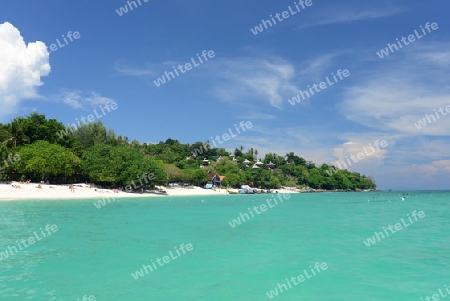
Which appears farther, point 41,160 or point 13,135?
point 13,135

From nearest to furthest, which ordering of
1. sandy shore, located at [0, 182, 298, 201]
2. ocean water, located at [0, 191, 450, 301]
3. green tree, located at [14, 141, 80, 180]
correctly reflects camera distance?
ocean water, located at [0, 191, 450, 301], sandy shore, located at [0, 182, 298, 201], green tree, located at [14, 141, 80, 180]

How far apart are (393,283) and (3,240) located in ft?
54.4

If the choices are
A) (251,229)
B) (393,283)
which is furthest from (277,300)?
(251,229)

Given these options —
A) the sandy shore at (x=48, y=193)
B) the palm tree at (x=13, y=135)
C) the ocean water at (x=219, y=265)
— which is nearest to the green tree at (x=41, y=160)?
the sandy shore at (x=48, y=193)

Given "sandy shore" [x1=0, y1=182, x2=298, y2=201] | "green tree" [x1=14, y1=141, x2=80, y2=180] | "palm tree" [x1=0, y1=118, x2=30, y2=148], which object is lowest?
"sandy shore" [x1=0, y1=182, x2=298, y2=201]

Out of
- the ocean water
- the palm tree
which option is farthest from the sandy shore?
the ocean water

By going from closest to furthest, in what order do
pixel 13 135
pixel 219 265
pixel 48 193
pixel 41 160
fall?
1. pixel 219 265
2. pixel 48 193
3. pixel 41 160
4. pixel 13 135

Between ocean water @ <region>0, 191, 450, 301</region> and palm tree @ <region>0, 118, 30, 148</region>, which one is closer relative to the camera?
ocean water @ <region>0, 191, 450, 301</region>

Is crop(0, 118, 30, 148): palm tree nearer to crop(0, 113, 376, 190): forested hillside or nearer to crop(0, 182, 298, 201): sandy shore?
crop(0, 113, 376, 190): forested hillside

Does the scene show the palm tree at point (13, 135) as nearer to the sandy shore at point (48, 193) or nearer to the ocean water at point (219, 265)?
the sandy shore at point (48, 193)

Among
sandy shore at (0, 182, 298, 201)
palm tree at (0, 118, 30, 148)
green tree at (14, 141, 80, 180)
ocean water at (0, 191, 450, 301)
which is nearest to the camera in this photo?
ocean water at (0, 191, 450, 301)

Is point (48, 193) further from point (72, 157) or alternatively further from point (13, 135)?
point (13, 135)

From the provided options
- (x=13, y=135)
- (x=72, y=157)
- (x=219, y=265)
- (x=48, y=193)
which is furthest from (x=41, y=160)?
(x=219, y=265)

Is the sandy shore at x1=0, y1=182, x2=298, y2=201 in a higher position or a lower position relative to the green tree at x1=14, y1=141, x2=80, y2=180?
lower
